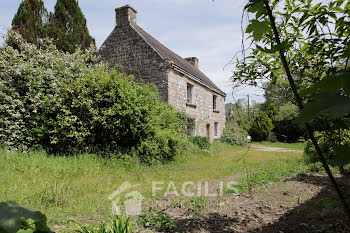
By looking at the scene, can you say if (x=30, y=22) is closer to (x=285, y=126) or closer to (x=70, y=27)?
(x=70, y=27)

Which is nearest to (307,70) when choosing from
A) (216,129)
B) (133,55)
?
(133,55)

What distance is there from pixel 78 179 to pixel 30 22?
1168 centimetres

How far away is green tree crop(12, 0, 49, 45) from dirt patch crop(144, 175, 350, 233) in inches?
515

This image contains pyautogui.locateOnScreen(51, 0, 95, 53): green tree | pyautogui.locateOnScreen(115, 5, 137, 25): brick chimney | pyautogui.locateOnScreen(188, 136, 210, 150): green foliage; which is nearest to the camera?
pyautogui.locateOnScreen(188, 136, 210, 150): green foliage

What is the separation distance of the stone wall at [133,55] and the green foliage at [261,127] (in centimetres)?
1413

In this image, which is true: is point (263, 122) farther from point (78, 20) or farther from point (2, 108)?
point (2, 108)

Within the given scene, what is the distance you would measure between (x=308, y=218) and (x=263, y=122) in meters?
20.5

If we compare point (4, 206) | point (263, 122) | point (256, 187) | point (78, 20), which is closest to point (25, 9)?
point (78, 20)

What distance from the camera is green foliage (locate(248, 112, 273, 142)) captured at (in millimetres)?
22500

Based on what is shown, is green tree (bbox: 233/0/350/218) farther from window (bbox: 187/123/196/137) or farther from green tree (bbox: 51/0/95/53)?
green tree (bbox: 51/0/95/53)

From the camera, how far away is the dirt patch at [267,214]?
2938mm

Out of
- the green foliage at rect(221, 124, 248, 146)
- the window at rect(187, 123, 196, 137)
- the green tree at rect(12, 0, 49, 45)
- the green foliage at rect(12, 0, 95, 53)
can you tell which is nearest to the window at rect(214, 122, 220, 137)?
the green foliage at rect(221, 124, 248, 146)

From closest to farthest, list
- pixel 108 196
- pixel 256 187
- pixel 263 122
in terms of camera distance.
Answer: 1. pixel 108 196
2. pixel 256 187
3. pixel 263 122

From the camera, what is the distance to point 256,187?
16.7 feet
